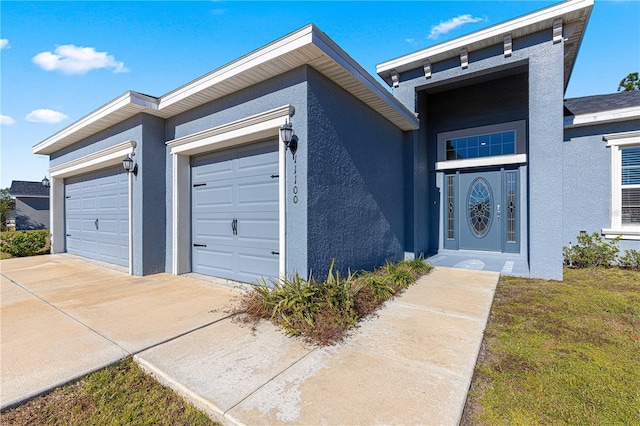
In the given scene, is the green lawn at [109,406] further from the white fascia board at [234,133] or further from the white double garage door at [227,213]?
the white fascia board at [234,133]

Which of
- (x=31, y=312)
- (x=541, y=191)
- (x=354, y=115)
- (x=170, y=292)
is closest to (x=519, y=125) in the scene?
(x=541, y=191)

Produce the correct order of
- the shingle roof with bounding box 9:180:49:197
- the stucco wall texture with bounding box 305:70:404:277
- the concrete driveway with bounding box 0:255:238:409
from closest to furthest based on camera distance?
the concrete driveway with bounding box 0:255:238:409 → the stucco wall texture with bounding box 305:70:404:277 → the shingle roof with bounding box 9:180:49:197

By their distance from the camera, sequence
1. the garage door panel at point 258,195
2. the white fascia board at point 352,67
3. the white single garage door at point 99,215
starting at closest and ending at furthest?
the white fascia board at point 352,67 → the garage door panel at point 258,195 → the white single garage door at point 99,215

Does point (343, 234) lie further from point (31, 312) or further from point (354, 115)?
point (31, 312)

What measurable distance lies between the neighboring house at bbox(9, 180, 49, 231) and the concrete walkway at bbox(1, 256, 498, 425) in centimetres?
2194

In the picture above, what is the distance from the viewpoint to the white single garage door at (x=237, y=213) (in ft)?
14.9

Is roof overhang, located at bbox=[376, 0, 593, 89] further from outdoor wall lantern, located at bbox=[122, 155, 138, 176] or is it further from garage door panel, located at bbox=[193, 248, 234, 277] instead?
outdoor wall lantern, located at bbox=[122, 155, 138, 176]

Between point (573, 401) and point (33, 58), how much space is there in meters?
9.72

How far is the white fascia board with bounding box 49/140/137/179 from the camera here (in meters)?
5.96

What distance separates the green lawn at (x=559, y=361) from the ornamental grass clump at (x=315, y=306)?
4.41 feet

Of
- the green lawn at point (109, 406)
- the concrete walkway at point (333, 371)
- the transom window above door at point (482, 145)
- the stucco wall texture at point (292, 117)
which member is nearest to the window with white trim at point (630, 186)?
the transom window above door at point (482, 145)

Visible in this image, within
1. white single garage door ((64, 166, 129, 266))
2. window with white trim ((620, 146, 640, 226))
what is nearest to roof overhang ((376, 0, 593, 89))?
window with white trim ((620, 146, 640, 226))

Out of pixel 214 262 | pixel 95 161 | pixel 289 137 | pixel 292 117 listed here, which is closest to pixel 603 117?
pixel 292 117

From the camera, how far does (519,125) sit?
695 cm
